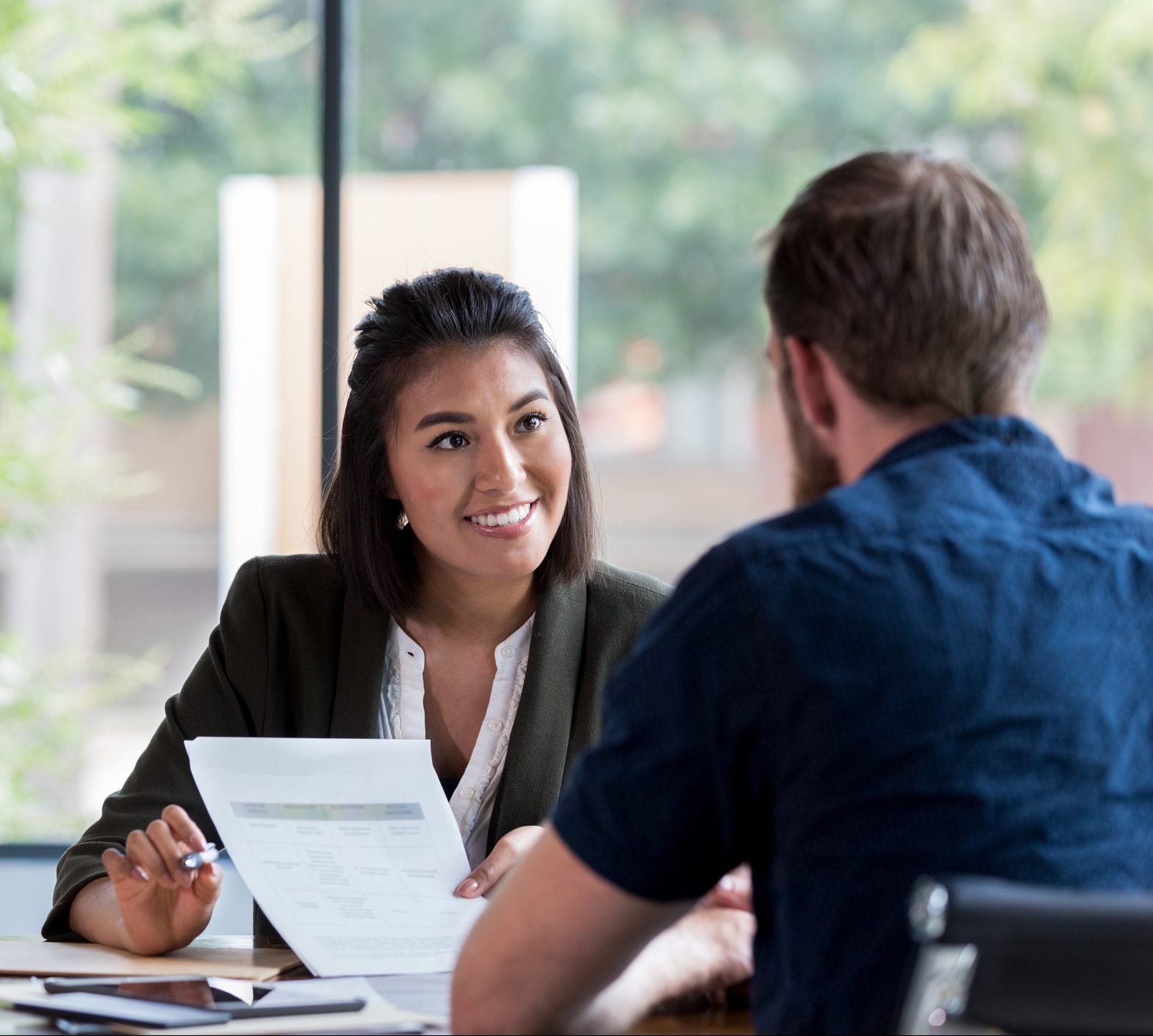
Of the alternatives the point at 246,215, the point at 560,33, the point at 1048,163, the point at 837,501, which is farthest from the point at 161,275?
the point at 837,501

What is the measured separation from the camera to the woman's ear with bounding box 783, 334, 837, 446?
3.29 ft

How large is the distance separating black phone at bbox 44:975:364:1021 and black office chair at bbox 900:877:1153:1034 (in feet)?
1.80

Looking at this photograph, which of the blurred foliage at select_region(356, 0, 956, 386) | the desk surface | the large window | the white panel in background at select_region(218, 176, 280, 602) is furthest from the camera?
the blurred foliage at select_region(356, 0, 956, 386)

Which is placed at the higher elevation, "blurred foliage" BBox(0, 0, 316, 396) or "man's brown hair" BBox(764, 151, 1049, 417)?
"blurred foliage" BBox(0, 0, 316, 396)

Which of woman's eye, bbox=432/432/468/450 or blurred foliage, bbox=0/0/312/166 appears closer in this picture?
woman's eye, bbox=432/432/468/450

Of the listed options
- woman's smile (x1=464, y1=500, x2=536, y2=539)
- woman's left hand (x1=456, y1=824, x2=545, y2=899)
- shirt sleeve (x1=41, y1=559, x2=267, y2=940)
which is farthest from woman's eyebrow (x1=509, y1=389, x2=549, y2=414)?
woman's left hand (x1=456, y1=824, x2=545, y2=899)

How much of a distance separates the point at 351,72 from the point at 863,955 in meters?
2.79

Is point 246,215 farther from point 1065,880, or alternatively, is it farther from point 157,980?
point 1065,880

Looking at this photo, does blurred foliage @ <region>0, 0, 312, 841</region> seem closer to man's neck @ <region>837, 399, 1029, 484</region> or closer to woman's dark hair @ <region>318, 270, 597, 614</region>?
woman's dark hair @ <region>318, 270, 597, 614</region>

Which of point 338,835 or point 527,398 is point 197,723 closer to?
point 338,835

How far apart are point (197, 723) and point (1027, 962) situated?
1194mm

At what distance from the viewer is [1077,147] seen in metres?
4.82

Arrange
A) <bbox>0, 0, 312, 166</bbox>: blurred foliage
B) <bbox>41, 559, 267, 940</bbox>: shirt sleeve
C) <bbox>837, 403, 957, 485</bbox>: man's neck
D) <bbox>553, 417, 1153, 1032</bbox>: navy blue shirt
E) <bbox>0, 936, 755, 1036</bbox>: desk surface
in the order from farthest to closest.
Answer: <bbox>0, 0, 312, 166</bbox>: blurred foliage < <bbox>41, 559, 267, 940</bbox>: shirt sleeve < <bbox>0, 936, 755, 1036</bbox>: desk surface < <bbox>837, 403, 957, 485</bbox>: man's neck < <bbox>553, 417, 1153, 1032</bbox>: navy blue shirt

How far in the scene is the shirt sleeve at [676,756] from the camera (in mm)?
890
